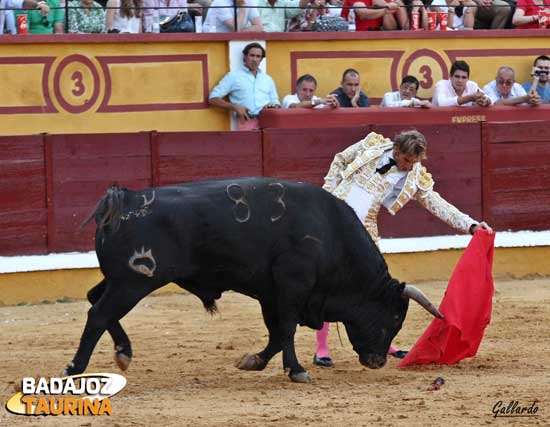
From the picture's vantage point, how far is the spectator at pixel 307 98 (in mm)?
10047

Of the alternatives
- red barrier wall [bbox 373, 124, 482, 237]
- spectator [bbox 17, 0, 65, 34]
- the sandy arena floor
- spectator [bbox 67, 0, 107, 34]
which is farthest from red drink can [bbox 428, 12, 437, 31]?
spectator [bbox 17, 0, 65, 34]

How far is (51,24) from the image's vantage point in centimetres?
1006

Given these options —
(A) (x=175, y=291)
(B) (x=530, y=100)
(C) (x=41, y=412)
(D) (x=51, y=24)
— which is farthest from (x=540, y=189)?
(C) (x=41, y=412)

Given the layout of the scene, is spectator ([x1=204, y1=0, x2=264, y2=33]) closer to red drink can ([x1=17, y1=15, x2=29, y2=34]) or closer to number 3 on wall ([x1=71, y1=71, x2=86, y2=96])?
number 3 on wall ([x1=71, y1=71, x2=86, y2=96])

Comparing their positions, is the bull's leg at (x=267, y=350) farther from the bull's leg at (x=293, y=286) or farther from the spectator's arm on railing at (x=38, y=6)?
the spectator's arm on railing at (x=38, y=6)

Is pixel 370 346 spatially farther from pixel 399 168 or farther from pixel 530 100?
pixel 530 100

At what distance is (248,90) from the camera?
10125 mm

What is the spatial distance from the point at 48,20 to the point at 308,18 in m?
2.04

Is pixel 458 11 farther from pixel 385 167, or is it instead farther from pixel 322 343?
pixel 322 343

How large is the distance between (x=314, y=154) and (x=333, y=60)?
126cm

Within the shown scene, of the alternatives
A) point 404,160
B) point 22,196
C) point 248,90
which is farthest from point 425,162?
point 404,160

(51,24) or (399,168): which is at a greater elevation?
(51,24)

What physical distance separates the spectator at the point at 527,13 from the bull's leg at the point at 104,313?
631cm

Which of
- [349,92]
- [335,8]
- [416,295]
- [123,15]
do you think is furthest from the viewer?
[335,8]
